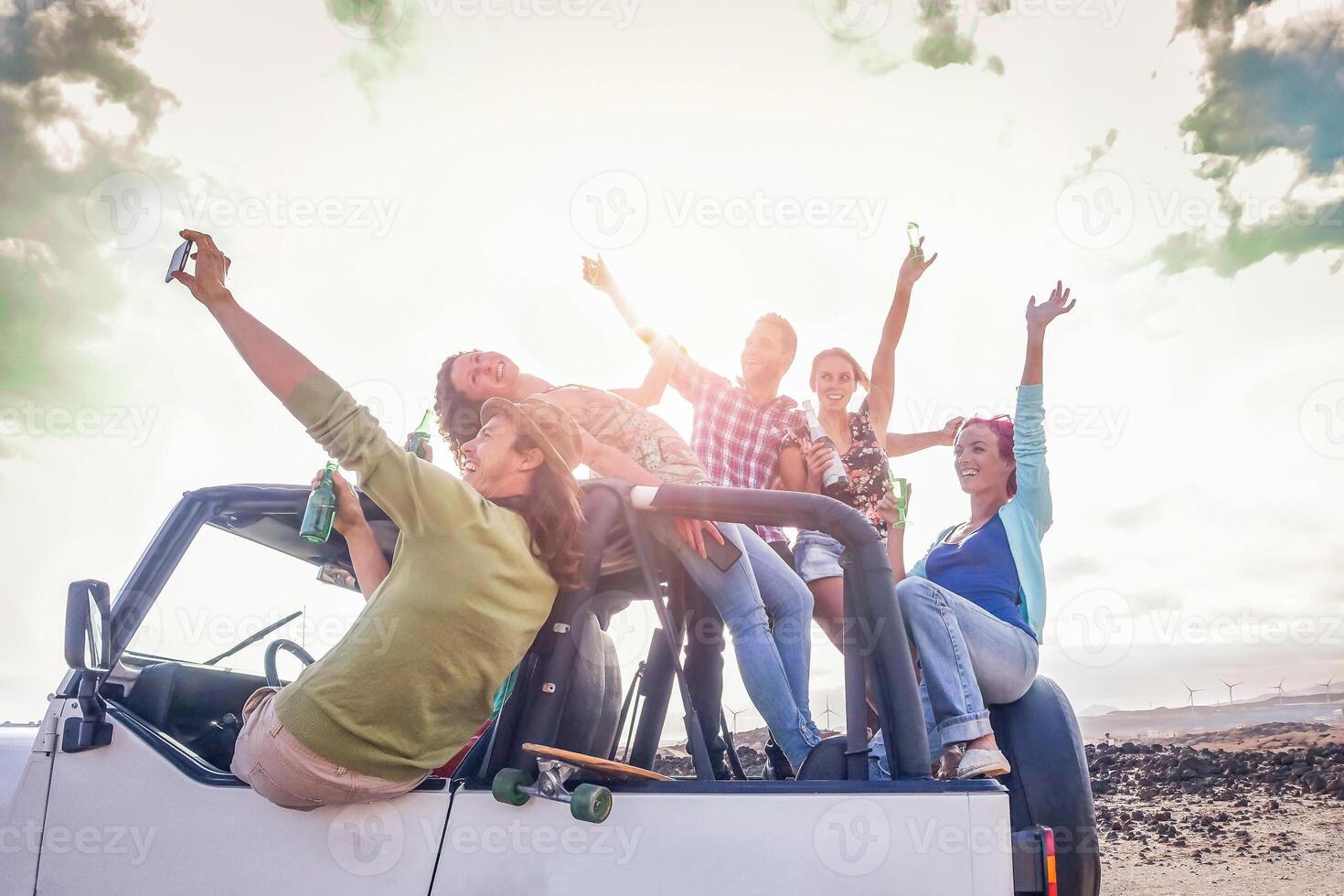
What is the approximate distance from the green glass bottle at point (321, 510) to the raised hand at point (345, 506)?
2cm

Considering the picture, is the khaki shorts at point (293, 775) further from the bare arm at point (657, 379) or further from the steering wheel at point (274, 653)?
the bare arm at point (657, 379)

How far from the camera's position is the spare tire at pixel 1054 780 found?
2652 mm

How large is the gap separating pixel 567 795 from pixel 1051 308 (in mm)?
3193

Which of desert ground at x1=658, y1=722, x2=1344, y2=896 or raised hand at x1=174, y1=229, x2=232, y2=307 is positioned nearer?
raised hand at x1=174, y1=229, x2=232, y2=307

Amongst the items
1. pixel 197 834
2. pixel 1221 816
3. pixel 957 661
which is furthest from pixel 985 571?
pixel 1221 816

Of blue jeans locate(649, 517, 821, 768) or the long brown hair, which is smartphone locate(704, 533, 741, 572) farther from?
the long brown hair

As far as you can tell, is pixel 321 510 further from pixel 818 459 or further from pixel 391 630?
pixel 818 459

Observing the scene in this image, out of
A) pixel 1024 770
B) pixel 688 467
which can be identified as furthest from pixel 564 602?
pixel 1024 770

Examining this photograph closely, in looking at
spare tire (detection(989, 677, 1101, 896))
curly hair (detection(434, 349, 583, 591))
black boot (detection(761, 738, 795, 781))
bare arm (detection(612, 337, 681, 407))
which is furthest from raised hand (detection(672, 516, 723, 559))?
bare arm (detection(612, 337, 681, 407))

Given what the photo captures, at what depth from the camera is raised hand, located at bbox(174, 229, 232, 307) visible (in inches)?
90.6

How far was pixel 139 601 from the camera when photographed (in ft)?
9.38

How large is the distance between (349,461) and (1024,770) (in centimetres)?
227

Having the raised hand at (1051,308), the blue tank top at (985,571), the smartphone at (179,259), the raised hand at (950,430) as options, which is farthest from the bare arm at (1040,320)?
the smartphone at (179,259)

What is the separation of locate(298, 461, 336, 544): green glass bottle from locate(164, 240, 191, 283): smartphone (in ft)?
2.26
